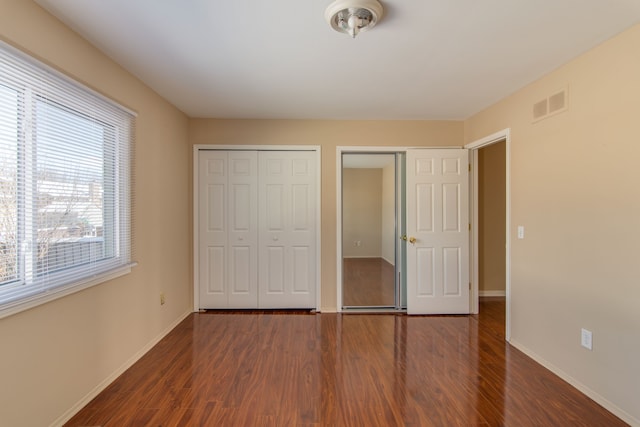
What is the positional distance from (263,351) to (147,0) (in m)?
2.68

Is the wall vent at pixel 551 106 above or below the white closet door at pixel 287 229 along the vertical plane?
above

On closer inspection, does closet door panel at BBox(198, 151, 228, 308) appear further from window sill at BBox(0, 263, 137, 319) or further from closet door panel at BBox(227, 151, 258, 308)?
window sill at BBox(0, 263, 137, 319)

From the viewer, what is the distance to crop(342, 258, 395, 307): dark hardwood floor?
13.1ft

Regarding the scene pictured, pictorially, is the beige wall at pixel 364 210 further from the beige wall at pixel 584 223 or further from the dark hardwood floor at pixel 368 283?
the beige wall at pixel 584 223

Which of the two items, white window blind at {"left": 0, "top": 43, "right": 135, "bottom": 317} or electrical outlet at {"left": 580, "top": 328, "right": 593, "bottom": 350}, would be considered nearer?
white window blind at {"left": 0, "top": 43, "right": 135, "bottom": 317}

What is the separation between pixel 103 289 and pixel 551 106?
3.76m

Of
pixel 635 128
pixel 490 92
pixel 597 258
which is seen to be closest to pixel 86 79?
pixel 490 92

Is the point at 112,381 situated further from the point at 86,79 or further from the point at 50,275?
the point at 86,79

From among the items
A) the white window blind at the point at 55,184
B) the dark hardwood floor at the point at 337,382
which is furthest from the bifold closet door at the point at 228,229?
the white window blind at the point at 55,184

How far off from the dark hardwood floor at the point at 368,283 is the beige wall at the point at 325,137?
0.57 meters

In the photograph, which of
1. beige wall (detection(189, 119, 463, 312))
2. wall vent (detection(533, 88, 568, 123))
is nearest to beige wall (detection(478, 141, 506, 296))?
beige wall (detection(189, 119, 463, 312))

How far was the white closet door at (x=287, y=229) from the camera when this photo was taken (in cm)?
369

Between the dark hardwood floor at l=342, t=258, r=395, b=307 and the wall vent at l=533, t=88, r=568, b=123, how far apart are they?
262 centimetres

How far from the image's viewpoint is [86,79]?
198 cm
